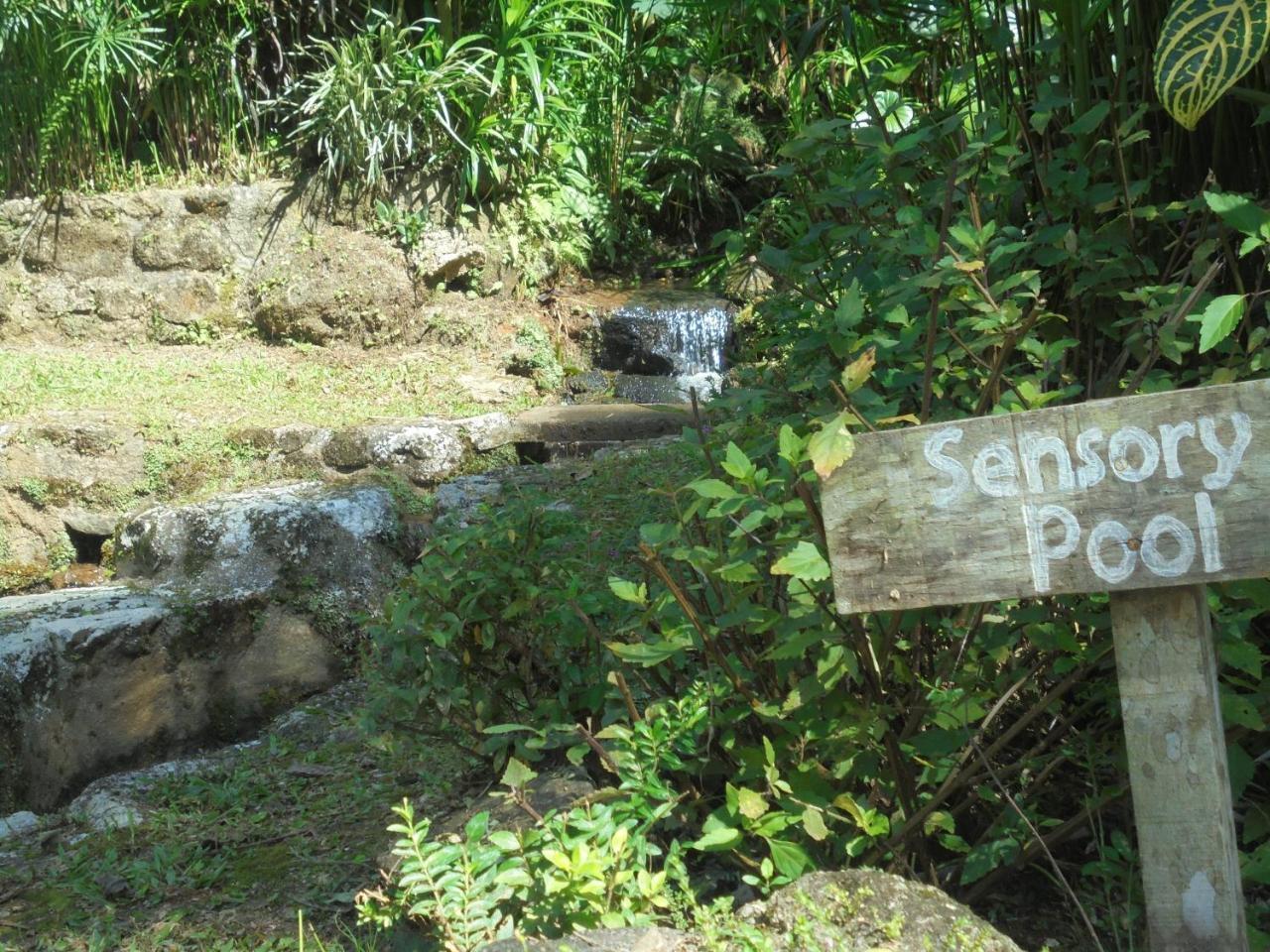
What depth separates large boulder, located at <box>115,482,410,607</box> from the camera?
17.8 ft

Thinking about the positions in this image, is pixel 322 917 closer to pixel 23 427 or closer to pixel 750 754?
pixel 750 754

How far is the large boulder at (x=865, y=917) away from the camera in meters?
1.91

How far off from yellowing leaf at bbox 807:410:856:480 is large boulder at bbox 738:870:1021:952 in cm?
66

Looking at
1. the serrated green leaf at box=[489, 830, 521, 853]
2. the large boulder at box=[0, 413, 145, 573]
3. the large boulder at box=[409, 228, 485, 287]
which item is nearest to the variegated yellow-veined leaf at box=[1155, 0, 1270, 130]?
the serrated green leaf at box=[489, 830, 521, 853]

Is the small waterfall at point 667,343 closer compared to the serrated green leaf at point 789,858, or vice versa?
the serrated green leaf at point 789,858

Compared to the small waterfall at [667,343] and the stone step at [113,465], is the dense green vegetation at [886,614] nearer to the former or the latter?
the stone step at [113,465]

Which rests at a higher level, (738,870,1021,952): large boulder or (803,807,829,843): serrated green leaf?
(803,807,829,843): serrated green leaf

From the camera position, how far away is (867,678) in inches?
85.6

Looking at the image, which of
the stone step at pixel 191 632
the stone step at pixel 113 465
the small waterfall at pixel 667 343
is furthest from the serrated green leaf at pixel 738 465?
the small waterfall at pixel 667 343

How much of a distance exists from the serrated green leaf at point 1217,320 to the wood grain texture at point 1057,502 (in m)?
0.19

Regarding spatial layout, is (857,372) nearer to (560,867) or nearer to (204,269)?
(560,867)

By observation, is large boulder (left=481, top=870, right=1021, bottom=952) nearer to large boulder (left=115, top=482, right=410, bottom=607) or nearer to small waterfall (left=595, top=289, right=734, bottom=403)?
large boulder (left=115, top=482, right=410, bottom=607)

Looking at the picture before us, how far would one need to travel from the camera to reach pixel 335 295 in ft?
28.6

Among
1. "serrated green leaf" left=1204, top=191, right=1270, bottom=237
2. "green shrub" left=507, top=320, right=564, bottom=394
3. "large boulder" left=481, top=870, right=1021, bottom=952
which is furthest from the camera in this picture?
"green shrub" left=507, top=320, right=564, bottom=394
